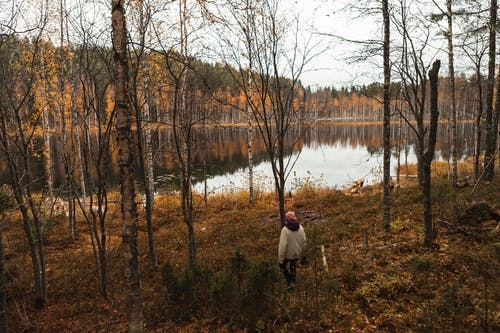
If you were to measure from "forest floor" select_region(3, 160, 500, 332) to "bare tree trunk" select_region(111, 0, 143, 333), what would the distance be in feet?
5.86

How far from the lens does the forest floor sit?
463 centimetres

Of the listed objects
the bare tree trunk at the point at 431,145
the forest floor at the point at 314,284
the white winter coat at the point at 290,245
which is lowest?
the forest floor at the point at 314,284

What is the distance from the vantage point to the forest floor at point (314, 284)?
463 cm

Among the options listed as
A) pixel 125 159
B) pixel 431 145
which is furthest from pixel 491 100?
pixel 125 159

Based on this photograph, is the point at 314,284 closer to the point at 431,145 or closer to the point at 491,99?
the point at 431,145

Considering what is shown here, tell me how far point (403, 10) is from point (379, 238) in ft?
19.8

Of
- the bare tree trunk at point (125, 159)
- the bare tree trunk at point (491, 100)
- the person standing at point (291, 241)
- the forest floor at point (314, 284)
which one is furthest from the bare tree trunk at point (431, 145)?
the bare tree trunk at point (491, 100)

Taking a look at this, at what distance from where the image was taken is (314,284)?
5.99m

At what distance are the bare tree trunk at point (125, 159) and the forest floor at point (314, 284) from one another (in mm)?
1785

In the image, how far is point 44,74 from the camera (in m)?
10.6

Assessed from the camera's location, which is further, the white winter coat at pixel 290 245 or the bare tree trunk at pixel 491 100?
the bare tree trunk at pixel 491 100

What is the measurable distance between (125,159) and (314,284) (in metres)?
4.53

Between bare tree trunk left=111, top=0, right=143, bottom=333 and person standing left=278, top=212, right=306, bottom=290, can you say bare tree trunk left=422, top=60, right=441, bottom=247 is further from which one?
bare tree trunk left=111, top=0, right=143, bottom=333

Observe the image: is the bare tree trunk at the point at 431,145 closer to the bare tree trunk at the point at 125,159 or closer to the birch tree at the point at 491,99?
the bare tree trunk at the point at 125,159
